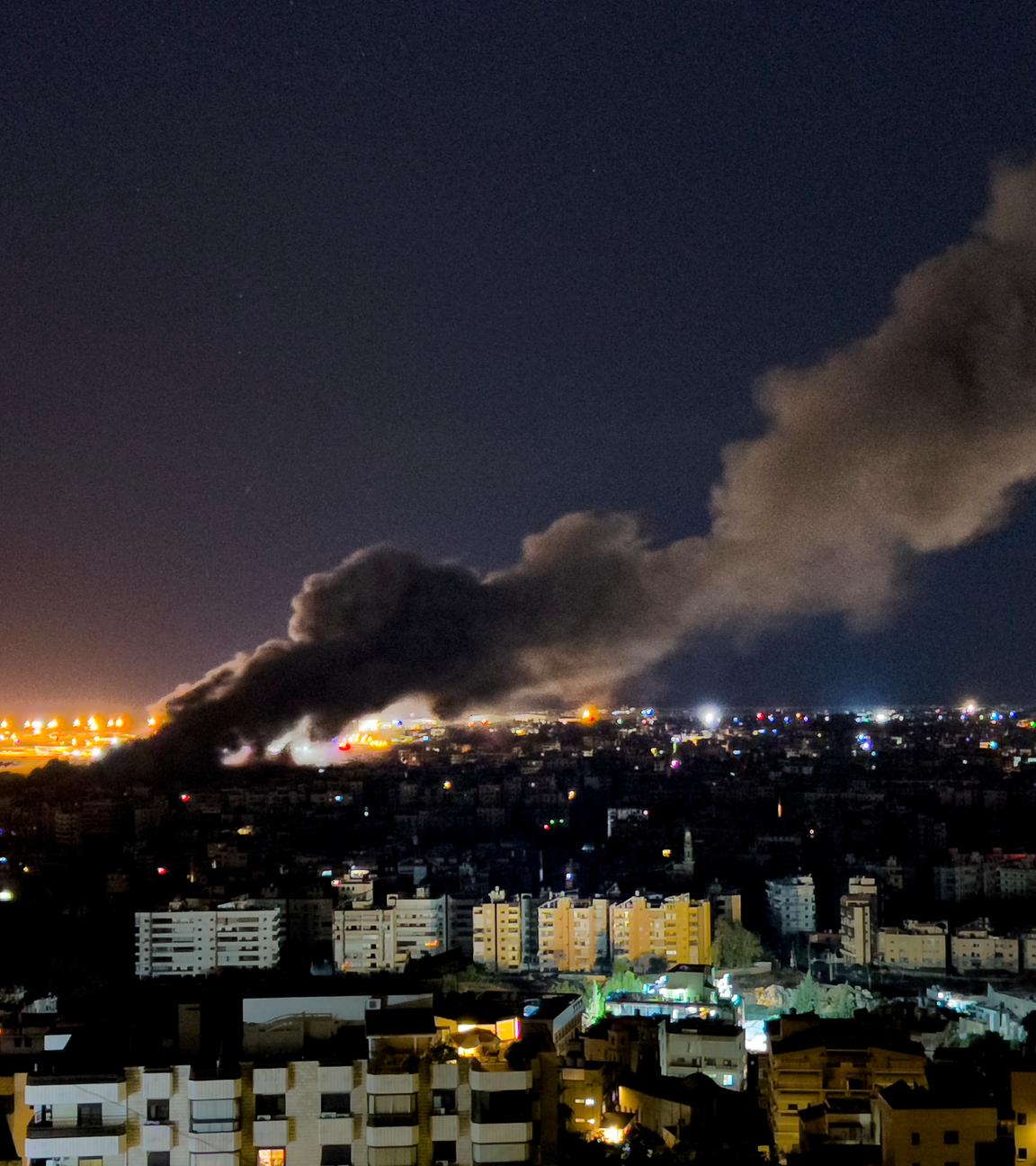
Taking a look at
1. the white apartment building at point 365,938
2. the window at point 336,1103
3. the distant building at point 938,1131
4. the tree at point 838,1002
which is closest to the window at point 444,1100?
the window at point 336,1103

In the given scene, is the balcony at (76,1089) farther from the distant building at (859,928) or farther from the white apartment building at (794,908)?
the white apartment building at (794,908)

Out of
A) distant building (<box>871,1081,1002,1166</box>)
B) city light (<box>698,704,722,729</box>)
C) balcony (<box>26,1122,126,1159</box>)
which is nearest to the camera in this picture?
balcony (<box>26,1122,126,1159</box>)

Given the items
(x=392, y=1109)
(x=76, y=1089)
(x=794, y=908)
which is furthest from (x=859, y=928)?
(x=76, y=1089)

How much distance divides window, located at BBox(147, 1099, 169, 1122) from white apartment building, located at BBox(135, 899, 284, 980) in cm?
849

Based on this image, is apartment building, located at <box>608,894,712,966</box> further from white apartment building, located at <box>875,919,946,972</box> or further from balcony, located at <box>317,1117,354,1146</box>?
balcony, located at <box>317,1117,354,1146</box>

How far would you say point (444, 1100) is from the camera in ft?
11.3

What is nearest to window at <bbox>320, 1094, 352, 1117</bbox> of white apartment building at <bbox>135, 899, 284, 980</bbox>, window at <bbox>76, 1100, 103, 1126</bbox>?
window at <bbox>76, 1100, 103, 1126</bbox>

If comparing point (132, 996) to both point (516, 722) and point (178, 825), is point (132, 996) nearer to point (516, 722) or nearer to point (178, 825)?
point (178, 825)

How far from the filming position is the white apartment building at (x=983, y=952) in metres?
12.4

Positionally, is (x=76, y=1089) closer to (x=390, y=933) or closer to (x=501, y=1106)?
(x=501, y=1106)

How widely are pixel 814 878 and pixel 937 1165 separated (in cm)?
1118

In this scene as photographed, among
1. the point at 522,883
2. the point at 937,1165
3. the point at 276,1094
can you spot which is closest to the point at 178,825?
the point at 522,883

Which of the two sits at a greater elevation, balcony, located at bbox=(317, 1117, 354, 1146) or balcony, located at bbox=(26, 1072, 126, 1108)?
balcony, located at bbox=(26, 1072, 126, 1108)

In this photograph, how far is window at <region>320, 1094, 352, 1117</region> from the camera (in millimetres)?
3383
